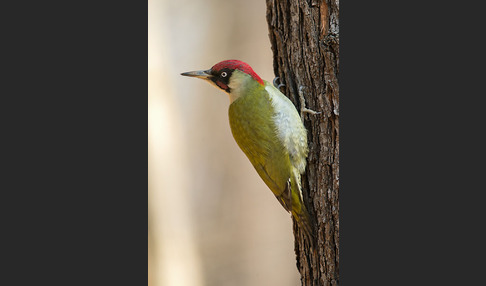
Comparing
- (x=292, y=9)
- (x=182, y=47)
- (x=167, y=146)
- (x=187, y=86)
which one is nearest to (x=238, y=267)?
(x=167, y=146)

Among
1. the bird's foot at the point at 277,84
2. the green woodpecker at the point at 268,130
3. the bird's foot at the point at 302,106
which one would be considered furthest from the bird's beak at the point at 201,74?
the bird's foot at the point at 302,106

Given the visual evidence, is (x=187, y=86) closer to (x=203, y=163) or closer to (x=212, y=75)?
(x=212, y=75)

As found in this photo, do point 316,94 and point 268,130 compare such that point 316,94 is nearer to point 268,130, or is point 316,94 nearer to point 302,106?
point 302,106

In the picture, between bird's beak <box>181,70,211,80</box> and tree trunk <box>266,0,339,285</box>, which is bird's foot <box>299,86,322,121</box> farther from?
bird's beak <box>181,70,211,80</box>

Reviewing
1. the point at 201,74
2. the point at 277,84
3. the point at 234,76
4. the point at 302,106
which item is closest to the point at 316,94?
the point at 302,106

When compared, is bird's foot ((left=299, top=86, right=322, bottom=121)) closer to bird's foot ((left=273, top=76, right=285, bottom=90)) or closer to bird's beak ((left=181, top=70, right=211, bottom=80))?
bird's foot ((left=273, top=76, right=285, bottom=90))

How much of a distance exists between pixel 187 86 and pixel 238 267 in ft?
3.02

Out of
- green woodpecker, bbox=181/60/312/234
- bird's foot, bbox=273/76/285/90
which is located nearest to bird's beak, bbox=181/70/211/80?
green woodpecker, bbox=181/60/312/234

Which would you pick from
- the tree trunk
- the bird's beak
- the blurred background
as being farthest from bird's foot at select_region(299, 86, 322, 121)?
the bird's beak

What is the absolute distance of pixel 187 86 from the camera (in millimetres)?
2461

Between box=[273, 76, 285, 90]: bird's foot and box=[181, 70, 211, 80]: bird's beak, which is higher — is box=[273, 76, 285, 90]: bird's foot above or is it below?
below

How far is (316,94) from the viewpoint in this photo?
7.65 feet

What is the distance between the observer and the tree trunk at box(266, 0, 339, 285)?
2303mm

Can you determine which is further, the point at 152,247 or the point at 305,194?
the point at 152,247
